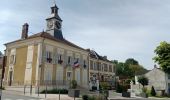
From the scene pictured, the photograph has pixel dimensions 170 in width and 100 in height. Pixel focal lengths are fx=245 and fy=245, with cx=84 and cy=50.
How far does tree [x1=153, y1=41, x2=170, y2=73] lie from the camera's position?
152 feet

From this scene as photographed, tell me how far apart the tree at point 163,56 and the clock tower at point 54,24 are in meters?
19.4

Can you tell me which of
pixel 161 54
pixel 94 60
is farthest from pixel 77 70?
pixel 161 54

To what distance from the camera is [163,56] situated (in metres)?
47.4

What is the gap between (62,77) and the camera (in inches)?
1496

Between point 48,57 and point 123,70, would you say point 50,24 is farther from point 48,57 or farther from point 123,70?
point 123,70

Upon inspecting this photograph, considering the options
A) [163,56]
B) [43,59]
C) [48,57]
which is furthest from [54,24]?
[163,56]

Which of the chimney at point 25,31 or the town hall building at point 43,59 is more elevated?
the chimney at point 25,31

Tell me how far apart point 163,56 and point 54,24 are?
21.9 meters

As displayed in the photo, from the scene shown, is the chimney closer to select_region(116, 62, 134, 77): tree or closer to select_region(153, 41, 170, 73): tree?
select_region(153, 41, 170, 73): tree

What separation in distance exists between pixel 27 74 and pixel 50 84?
3.54m

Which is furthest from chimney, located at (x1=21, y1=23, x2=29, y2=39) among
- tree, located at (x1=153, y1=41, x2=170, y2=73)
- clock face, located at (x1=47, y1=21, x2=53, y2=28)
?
tree, located at (x1=153, y1=41, x2=170, y2=73)

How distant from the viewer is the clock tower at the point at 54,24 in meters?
41.7

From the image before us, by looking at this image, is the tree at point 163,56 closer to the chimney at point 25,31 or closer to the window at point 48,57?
the window at point 48,57

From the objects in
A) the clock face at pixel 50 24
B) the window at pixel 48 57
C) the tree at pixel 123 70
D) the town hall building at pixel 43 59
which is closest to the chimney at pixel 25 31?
the town hall building at pixel 43 59
